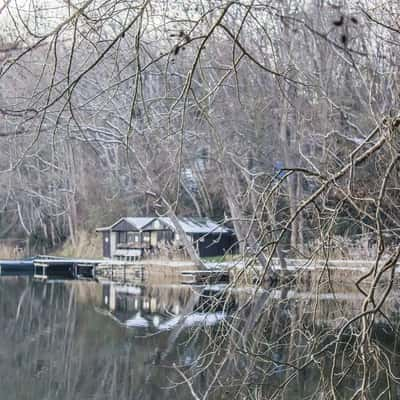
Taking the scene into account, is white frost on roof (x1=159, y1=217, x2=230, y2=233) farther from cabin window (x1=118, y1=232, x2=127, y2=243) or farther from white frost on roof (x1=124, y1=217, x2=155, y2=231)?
cabin window (x1=118, y1=232, x2=127, y2=243)

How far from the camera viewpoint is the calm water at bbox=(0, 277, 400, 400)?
7.57m

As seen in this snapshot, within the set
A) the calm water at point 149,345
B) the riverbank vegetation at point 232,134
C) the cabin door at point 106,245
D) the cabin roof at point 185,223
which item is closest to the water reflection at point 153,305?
the calm water at point 149,345

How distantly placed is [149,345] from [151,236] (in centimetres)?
1165

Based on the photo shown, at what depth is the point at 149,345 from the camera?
38.7 feet

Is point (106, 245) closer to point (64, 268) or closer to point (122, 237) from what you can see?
point (122, 237)

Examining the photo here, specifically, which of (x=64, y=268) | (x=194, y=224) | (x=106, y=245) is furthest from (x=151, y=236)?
(x=64, y=268)

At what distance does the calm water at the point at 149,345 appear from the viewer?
757 cm

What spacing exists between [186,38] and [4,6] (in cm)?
58

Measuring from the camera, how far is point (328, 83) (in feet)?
51.9

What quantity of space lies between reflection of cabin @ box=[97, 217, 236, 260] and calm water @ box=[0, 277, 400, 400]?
4.27 m

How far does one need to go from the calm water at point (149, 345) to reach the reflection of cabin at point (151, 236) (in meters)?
4.27

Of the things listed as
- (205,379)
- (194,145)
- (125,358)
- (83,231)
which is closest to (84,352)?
(125,358)

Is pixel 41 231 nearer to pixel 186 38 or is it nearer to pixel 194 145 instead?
pixel 194 145

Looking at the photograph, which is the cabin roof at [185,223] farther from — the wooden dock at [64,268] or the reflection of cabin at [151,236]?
the wooden dock at [64,268]
